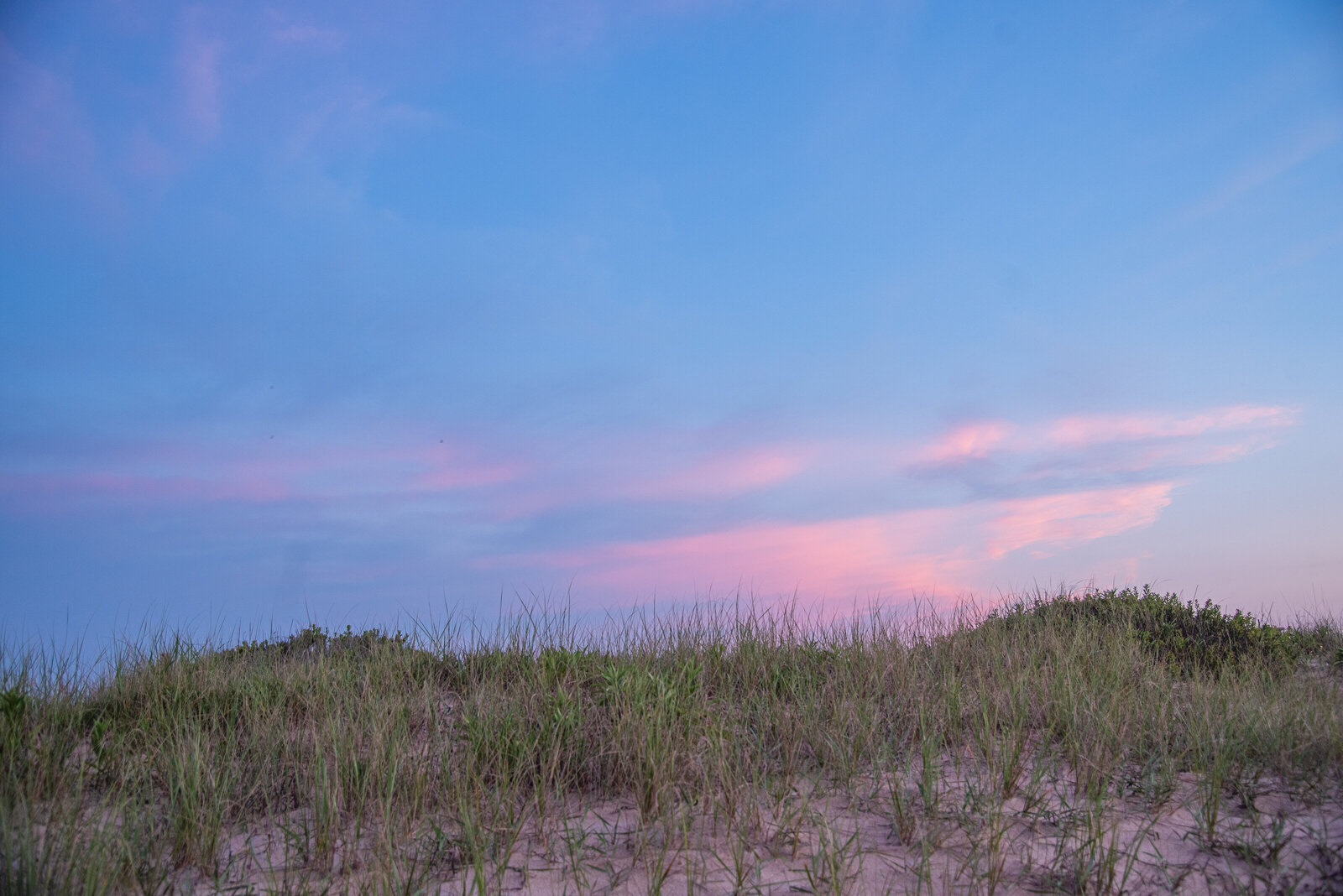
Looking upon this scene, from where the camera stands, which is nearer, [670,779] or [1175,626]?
[670,779]

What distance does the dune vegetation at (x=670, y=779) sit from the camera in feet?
13.0

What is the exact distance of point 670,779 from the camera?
4461mm

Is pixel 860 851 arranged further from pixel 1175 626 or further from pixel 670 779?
pixel 1175 626

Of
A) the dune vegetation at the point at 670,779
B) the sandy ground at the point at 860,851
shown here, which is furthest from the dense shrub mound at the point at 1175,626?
the sandy ground at the point at 860,851

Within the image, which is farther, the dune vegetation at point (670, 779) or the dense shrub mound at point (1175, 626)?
the dense shrub mound at point (1175, 626)

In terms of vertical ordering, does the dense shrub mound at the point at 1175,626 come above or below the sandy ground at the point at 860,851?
above

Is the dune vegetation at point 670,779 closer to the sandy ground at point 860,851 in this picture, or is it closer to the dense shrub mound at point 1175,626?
the sandy ground at point 860,851

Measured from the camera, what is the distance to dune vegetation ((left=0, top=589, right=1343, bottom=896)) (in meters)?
3.96

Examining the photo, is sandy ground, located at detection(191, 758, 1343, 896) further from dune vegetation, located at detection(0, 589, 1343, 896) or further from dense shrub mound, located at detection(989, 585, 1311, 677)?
dense shrub mound, located at detection(989, 585, 1311, 677)

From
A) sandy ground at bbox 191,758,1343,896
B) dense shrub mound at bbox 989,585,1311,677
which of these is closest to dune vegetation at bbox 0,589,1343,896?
sandy ground at bbox 191,758,1343,896

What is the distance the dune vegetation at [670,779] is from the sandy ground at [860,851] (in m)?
0.02

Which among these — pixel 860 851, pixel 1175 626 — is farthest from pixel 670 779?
pixel 1175 626

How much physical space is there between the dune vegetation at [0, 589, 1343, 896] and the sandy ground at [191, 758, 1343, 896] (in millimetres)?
17

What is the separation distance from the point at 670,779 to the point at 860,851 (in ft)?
3.44
